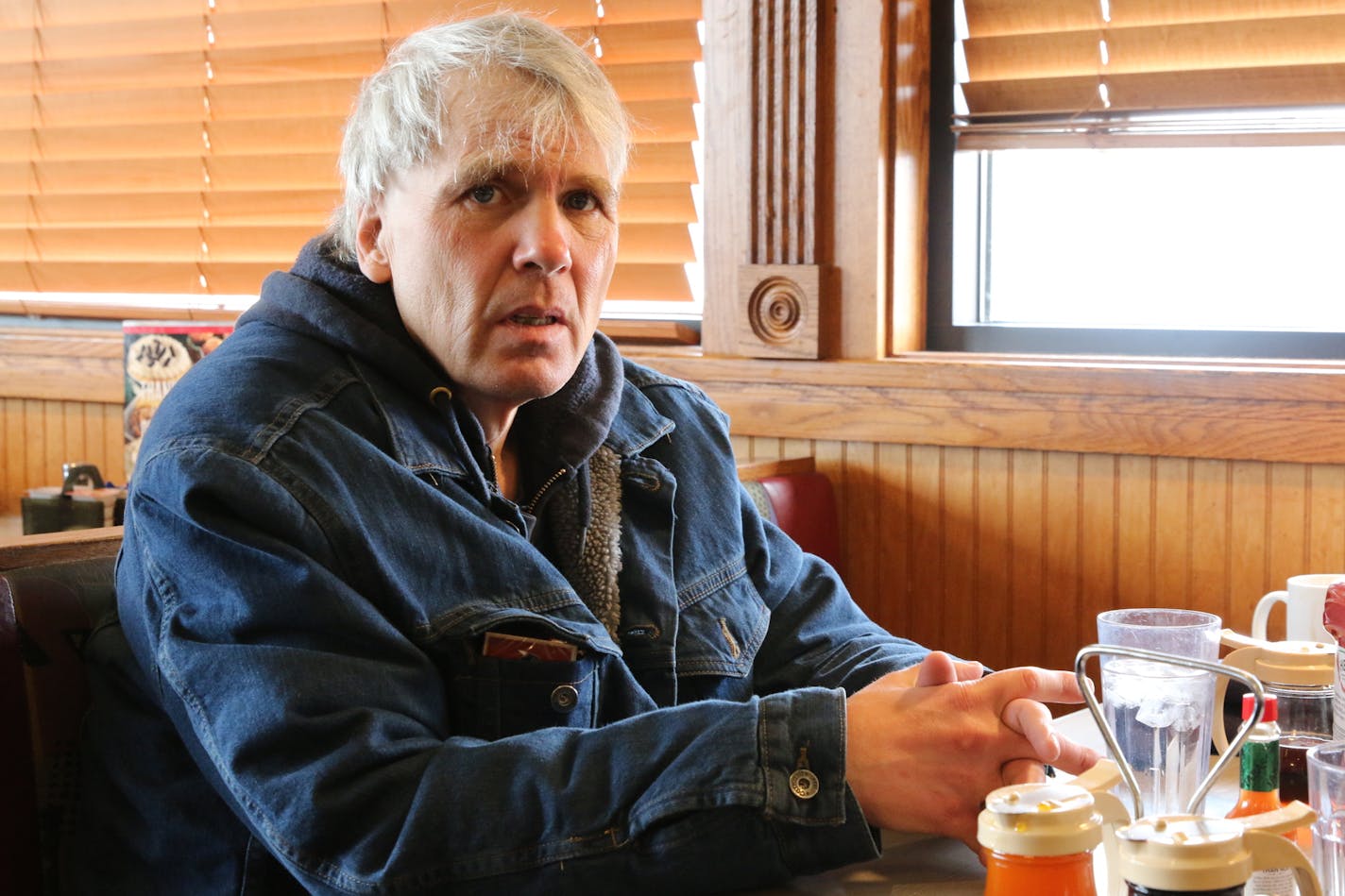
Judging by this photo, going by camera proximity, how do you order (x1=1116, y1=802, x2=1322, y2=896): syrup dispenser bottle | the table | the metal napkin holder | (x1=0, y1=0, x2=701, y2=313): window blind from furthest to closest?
(x1=0, y1=0, x2=701, y2=313): window blind, the table, the metal napkin holder, (x1=1116, y1=802, x2=1322, y2=896): syrup dispenser bottle

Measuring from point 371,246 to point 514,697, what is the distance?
0.49m

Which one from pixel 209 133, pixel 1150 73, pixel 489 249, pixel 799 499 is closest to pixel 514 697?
pixel 489 249

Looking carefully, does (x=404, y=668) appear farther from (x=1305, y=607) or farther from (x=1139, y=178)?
(x=1139, y=178)

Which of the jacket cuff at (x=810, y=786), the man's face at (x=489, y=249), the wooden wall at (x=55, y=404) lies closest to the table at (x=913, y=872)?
the jacket cuff at (x=810, y=786)

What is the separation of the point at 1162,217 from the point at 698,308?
84cm

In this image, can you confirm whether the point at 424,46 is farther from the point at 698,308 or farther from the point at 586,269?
the point at 698,308

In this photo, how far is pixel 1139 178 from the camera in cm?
243

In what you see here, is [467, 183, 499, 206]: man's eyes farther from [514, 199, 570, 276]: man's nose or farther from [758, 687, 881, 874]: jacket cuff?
[758, 687, 881, 874]: jacket cuff

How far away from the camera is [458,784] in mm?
1058

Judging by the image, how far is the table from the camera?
1000 millimetres

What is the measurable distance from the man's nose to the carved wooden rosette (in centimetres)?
108

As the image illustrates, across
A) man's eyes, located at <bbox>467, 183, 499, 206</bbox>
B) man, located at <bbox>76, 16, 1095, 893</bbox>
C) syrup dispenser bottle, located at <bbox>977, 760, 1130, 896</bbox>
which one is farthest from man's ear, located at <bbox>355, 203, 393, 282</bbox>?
syrup dispenser bottle, located at <bbox>977, 760, 1130, 896</bbox>

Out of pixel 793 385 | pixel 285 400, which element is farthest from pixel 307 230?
pixel 285 400

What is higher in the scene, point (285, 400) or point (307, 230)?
point (307, 230)
